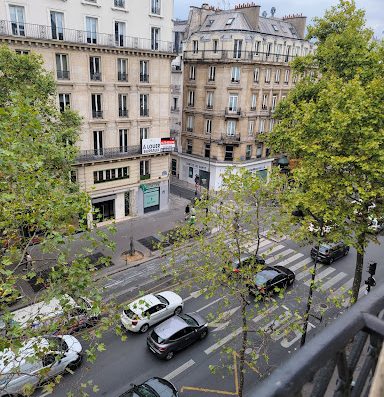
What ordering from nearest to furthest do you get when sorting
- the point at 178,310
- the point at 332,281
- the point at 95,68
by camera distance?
1. the point at 178,310
2. the point at 332,281
3. the point at 95,68

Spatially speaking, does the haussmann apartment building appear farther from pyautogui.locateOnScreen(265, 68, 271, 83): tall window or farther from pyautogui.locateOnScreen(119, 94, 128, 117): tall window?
pyautogui.locateOnScreen(265, 68, 271, 83): tall window

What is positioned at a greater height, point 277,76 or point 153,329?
point 277,76

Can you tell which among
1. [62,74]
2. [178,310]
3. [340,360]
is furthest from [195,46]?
[340,360]

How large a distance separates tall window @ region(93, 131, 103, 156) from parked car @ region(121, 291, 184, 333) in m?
13.9

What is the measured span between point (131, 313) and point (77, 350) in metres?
3.14

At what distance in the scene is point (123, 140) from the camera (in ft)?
99.5

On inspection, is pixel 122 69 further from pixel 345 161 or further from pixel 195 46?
pixel 345 161

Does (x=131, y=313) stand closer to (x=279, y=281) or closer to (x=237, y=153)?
(x=279, y=281)

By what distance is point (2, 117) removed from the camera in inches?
474

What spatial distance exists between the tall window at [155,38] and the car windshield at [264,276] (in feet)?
67.0

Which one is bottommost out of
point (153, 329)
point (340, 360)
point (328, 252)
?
point (328, 252)

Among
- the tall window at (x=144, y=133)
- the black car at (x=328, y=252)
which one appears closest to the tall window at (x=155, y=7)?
the tall window at (x=144, y=133)

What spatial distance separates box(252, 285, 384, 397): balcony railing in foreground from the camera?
4.99ft

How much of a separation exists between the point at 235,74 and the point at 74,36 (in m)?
18.5
